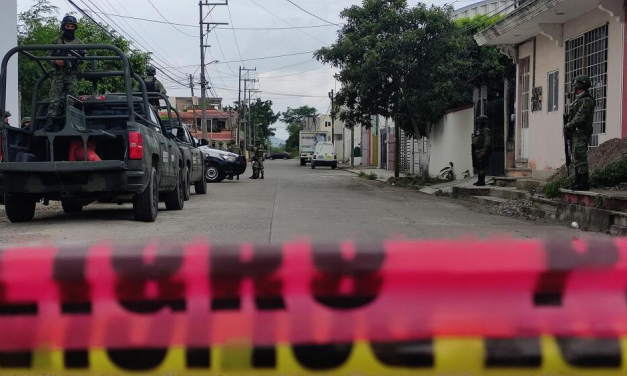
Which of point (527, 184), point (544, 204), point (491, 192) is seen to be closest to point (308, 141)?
point (491, 192)

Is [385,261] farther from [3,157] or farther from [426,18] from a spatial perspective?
[426,18]

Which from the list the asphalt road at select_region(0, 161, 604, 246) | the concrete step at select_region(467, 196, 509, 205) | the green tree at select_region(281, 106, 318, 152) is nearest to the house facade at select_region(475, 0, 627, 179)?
the concrete step at select_region(467, 196, 509, 205)

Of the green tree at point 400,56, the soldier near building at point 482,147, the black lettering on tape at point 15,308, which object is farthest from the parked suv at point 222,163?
the black lettering on tape at point 15,308

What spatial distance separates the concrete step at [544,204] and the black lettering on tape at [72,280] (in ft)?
30.4

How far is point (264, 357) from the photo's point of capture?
9.34 ft

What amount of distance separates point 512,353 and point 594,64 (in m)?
12.1

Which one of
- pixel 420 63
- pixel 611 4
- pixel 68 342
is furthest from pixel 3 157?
pixel 420 63

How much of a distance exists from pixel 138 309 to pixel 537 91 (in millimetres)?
14933

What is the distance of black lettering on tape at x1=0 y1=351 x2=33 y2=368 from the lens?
2848mm

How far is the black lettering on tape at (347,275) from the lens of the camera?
2.81 m

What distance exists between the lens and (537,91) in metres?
16.0

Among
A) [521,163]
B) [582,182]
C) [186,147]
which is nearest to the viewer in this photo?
[582,182]

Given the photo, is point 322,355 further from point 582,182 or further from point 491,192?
point 491,192

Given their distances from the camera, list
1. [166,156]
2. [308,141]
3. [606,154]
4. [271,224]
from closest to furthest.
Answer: [271,224] → [166,156] → [606,154] → [308,141]
